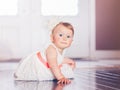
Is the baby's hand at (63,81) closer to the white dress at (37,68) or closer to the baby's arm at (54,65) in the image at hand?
the baby's arm at (54,65)

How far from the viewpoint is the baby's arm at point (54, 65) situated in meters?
2.07

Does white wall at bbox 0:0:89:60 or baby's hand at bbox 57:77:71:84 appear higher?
white wall at bbox 0:0:89:60

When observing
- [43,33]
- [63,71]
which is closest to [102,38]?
[43,33]

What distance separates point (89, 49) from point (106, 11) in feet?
2.12

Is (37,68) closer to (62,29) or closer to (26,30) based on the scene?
(62,29)

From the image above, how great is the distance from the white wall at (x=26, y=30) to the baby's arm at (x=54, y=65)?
3.01 metres

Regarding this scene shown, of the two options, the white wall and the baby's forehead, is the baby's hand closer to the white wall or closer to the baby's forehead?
the baby's forehead

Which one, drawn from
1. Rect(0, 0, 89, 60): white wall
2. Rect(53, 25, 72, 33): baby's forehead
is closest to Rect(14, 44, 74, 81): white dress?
Rect(53, 25, 72, 33): baby's forehead

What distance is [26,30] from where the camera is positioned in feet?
17.0

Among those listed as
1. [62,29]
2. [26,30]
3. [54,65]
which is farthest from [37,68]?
[26,30]

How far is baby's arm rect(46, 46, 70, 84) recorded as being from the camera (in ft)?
6.79

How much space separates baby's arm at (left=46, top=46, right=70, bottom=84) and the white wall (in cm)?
301

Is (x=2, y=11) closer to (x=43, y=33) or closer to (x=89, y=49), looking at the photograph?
(x=43, y=33)

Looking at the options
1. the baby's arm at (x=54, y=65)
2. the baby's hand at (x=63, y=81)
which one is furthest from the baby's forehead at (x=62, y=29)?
the baby's hand at (x=63, y=81)
